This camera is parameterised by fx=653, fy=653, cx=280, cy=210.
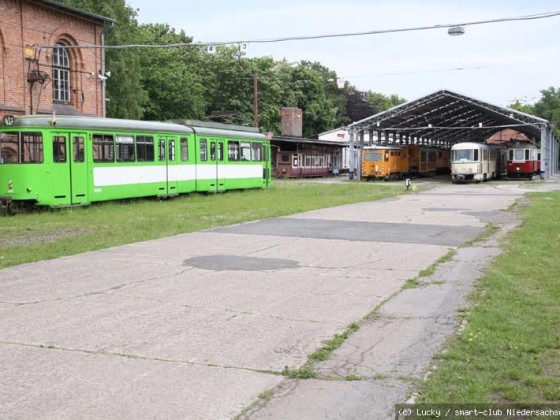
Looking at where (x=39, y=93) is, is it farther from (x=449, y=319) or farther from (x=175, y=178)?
(x=449, y=319)

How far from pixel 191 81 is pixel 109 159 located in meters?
38.2

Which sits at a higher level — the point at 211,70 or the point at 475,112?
the point at 211,70

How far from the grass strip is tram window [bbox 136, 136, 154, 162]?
1707 centimetres

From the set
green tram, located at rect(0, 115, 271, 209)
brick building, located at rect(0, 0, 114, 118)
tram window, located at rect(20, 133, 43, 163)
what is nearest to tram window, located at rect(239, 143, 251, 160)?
green tram, located at rect(0, 115, 271, 209)

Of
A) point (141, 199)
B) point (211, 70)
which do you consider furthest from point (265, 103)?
point (141, 199)

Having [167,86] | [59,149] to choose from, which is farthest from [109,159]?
[167,86]

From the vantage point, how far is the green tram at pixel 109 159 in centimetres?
2025

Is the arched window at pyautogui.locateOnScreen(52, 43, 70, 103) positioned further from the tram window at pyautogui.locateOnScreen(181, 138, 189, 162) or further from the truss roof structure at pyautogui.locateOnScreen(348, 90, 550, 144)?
the truss roof structure at pyautogui.locateOnScreen(348, 90, 550, 144)

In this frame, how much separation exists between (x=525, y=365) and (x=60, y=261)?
8143mm

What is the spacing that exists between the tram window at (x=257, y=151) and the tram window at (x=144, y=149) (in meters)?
9.26

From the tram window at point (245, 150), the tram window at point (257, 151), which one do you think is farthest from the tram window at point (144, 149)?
the tram window at point (257, 151)

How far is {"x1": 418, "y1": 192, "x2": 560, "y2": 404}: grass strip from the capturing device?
4.84m

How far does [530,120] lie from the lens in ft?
169

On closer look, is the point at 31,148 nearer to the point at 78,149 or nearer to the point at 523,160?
the point at 78,149
